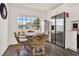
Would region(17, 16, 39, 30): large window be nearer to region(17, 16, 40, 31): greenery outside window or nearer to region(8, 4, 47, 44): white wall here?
region(17, 16, 40, 31): greenery outside window

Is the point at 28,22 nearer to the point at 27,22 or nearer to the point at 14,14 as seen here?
the point at 27,22

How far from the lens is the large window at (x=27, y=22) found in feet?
25.4

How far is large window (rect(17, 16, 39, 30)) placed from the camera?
7.76m

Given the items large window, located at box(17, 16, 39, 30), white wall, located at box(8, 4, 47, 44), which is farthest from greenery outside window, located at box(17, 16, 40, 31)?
white wall, located at box(8, 4, 47, 44)

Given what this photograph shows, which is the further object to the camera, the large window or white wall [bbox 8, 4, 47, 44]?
the large window

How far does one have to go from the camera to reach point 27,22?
8.06 meters

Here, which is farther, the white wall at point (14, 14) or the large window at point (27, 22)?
the large window at point (27, 22)

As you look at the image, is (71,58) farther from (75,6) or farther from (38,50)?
(75,6)

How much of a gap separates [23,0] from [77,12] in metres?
4.30

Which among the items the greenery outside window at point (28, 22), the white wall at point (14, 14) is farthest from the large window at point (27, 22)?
the white wall at point (14, 14)

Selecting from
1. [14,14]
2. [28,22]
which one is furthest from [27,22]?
[14,14]

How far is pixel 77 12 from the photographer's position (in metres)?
5.21

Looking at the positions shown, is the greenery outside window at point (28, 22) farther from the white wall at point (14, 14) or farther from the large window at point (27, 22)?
the white wall at point (14, 14)

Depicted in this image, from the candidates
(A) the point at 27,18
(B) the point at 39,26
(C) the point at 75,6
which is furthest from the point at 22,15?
(C) the point at 75,6
